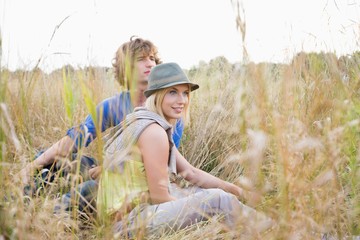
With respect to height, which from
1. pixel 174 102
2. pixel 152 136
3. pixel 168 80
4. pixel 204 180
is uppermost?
pixel 168 80

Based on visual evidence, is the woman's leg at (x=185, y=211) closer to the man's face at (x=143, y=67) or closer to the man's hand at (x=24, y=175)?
the man's hand at (x=24, y=175)

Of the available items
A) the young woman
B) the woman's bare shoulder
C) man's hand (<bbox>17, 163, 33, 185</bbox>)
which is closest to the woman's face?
the young woman

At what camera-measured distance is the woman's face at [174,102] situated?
7.74 feet

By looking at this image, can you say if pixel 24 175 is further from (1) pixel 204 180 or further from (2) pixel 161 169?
(1) pixel 204 180

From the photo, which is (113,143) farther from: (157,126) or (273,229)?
(273,229)

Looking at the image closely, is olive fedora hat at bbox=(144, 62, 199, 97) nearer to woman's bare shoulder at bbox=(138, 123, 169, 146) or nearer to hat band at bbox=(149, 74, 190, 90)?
hat band at bbox=(149, 74, 190, 90)

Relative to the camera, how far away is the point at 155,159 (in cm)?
207

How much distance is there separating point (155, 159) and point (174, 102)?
0.40m

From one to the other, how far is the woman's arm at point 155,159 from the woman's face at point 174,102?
0.24 metres

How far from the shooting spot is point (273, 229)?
1.18 metres

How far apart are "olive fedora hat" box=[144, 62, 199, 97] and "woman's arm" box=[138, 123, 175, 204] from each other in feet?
0.93

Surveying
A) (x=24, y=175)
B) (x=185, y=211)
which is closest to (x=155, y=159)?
(x=185, y=211)

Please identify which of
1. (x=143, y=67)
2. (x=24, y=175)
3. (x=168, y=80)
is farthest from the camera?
(x=143, y=67)

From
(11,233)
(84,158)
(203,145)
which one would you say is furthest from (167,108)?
(11,233)
